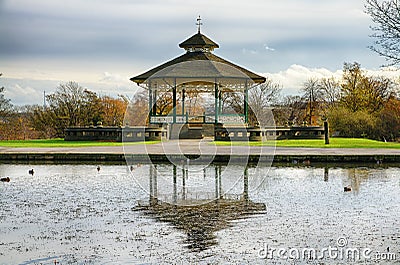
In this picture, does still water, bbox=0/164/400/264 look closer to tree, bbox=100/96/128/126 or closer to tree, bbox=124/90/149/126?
tree, bbox=100/96/128/126

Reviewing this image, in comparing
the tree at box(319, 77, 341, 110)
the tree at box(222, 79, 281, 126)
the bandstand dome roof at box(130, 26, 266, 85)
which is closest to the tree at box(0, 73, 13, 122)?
the bandstand dome roof at box(130, 26, 266, 85)

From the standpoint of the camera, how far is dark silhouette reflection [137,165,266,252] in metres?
7.14

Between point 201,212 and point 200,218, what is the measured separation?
→ 0.50m

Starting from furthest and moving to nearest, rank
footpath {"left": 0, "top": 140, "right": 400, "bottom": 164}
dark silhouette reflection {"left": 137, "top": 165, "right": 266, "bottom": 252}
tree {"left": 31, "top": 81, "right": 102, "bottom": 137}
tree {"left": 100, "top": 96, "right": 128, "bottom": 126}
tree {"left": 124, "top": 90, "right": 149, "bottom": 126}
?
tree {"left": 124, "top": 90, "right": 149, "bottom": 126}, tree {"left": 100, "top": 96, "right": 128, "bottom": 126}, tree {"left": 31, "top": 81, "right": 102, "bottom": 137}, footpath {"left": 0, "top": 140, "right": 400, "bottom": 164}, dark silhouette reflection {"left": 137, "top": 165, "right": 266, "bottom": 252}

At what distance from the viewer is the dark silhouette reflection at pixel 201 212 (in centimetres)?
714

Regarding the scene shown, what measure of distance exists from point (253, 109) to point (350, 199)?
31.2 m

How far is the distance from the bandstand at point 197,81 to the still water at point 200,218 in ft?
49.8

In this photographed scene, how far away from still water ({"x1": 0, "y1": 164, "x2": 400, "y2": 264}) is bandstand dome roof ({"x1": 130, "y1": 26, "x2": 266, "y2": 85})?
50.2 feet

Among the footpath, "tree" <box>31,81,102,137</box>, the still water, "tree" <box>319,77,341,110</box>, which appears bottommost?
the still water

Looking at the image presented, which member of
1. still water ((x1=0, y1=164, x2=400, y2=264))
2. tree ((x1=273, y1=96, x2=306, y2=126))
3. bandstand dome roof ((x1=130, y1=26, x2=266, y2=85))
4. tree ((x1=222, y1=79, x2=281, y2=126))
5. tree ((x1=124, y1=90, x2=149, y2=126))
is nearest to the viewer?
still water ((x1=0, y1=164, x2=400, y2=264))

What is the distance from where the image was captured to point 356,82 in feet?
133

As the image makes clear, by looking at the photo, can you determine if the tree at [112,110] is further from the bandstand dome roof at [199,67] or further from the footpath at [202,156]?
the footpath at [202,156]

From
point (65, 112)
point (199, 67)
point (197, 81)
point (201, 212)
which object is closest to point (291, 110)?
point (197, 81)

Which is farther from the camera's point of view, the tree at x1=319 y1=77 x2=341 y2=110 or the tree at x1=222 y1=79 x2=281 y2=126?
the tree at x1=319 y1=77 x2=341 y2=110
